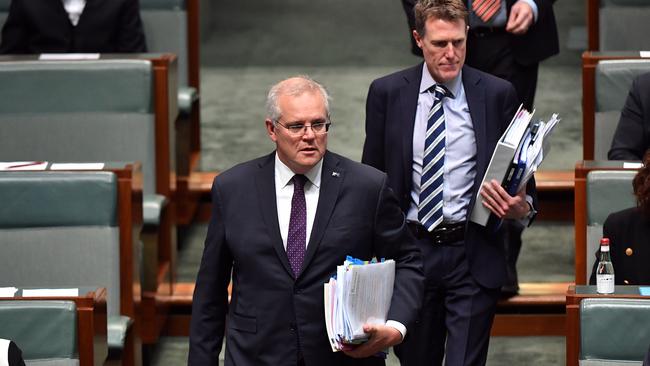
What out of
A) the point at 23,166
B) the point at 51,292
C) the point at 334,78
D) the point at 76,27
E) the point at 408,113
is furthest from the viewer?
the point at 334,78

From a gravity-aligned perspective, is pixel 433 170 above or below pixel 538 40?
below

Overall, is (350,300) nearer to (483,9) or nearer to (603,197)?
(603,197)

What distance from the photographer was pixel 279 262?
1913mm

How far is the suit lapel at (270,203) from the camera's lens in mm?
1913

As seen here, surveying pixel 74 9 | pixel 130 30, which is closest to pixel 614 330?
pixel 130 30

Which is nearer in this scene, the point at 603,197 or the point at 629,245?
the point at 629,245

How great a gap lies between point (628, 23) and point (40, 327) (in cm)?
165

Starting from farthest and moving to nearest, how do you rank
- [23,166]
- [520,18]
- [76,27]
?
[76,27] < [520,18] < [23,166]

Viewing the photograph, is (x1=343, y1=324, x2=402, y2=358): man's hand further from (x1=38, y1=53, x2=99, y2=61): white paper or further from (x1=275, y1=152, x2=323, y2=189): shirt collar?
(x1=38, y1=53, x2=99, y2=61): white paper

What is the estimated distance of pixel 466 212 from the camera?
2324mm

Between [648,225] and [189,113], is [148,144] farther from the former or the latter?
[648,225]

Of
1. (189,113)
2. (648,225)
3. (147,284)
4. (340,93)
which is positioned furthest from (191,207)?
→ (648,225)

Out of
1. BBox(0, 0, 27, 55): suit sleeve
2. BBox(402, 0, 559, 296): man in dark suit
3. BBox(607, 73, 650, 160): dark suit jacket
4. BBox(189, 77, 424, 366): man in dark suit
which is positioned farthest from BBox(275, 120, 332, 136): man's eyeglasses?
BBox(0, 0, 27, 55): suit sleeve

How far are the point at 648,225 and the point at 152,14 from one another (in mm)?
1588
